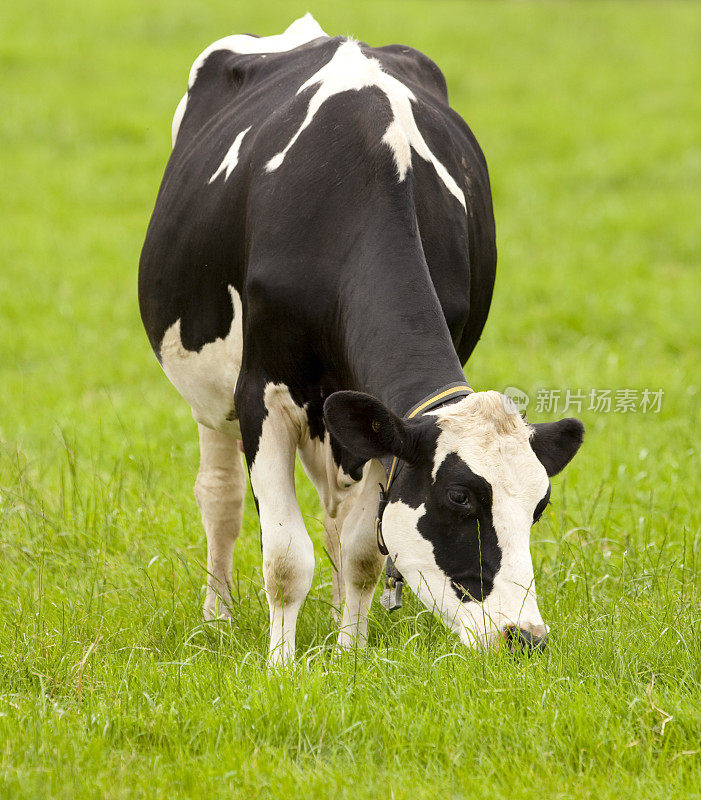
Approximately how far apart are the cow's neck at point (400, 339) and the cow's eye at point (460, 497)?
0.35m

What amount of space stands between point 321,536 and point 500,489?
8.10ft

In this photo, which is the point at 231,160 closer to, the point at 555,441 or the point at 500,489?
the point at 555,441

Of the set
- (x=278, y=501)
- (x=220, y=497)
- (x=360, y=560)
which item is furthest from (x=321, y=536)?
(x=278, y=501)

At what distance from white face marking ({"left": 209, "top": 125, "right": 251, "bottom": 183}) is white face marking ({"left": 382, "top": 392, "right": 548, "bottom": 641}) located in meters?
1.56

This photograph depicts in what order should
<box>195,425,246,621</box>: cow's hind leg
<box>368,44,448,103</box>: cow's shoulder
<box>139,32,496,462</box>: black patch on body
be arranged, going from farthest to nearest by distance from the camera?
<box>195,425,246,621</box>: cow's hind leg, <box>368,44,448,103</box>: cow's shoulder, <box>139,32,496,462</box>: black patch on body

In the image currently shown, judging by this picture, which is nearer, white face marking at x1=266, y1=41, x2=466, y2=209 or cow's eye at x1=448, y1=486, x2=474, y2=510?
cow's eye at x1=448, y1=486, x2=474, y2=510

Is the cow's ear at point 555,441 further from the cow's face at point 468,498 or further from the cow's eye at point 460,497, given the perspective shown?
the cow's eye at point 460,497

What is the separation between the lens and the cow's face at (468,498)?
331 centimetres

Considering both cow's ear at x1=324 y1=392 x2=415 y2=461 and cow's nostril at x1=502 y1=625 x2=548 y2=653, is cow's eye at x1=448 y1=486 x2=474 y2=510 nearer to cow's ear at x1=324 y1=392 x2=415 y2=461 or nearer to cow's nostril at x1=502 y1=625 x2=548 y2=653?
cow's ear at x1=324 y1=392 x2=415 y2=461

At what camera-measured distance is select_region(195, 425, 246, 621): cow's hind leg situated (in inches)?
204

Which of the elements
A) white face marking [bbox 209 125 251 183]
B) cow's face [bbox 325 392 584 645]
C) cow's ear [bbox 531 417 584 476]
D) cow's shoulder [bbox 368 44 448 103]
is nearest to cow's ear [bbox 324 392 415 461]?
cow's face [bbox 325 392 584 645]

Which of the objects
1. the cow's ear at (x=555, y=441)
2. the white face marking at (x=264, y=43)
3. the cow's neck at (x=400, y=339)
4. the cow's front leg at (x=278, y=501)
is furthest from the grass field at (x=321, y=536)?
the white face marking at (x=264, y=43)

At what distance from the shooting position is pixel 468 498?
11.0ft

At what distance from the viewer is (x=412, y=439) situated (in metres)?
3.45
